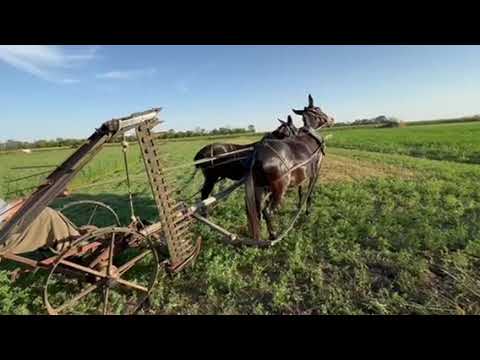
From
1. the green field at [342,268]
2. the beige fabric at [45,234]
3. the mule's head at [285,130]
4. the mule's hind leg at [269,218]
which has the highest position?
the mule's head at [285,130]

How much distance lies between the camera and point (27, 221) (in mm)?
2125

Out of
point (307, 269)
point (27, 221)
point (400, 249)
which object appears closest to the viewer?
point (27, 221)

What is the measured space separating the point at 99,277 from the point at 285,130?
4413 mm

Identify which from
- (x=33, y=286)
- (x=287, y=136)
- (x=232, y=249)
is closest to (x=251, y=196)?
(x=232, y=249)

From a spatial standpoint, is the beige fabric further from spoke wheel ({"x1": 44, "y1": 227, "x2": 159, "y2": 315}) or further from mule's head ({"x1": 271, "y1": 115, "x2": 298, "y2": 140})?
mule's head ({"x1": 271, "y1": 115, "x2": 298, "y2": 140})

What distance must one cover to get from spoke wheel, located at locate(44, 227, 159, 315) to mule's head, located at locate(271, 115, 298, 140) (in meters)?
3.65

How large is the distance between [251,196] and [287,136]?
6.89 feet

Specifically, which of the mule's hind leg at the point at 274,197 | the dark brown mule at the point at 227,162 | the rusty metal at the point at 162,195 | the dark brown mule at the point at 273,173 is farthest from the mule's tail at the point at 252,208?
the rusty metal at the point at 162,195

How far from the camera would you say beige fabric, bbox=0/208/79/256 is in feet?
8.02

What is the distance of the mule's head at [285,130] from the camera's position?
568 cm

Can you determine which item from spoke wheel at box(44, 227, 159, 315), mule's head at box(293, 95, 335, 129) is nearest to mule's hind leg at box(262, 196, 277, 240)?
spoke wheel at box(44, 227, 159, 315)

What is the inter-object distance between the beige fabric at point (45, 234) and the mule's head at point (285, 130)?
14.0 ft

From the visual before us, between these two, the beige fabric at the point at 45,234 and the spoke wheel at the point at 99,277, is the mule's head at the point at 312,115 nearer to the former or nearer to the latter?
the spoke wheel at the point at 99,277
